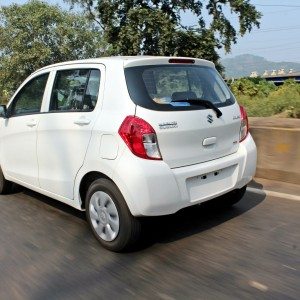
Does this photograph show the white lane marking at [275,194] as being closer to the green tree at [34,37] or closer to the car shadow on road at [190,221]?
the car shadow on road at [190,221]

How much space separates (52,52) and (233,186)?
111 feet

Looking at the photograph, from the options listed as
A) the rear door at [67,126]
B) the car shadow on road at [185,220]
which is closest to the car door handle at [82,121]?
the rear door at [67,126]

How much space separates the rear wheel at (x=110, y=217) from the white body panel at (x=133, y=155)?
11 cm

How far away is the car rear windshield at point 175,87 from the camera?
13.1ft

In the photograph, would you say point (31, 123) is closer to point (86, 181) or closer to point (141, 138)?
point (86, 181)

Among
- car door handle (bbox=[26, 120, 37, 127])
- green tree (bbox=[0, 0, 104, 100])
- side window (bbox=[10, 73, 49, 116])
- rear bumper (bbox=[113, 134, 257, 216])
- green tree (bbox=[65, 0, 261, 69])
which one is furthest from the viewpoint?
green tree (bbox=[0, 0, 104, 100])

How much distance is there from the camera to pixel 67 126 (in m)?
4.52

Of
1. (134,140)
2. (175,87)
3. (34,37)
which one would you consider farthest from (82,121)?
(34,37)

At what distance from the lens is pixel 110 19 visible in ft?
79.9

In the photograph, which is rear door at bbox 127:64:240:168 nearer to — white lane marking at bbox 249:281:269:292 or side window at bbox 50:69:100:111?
side window at bbox 50:69:100:111

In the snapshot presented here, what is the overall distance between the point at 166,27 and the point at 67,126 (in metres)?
19.1

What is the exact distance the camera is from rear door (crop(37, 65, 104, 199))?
170 inches

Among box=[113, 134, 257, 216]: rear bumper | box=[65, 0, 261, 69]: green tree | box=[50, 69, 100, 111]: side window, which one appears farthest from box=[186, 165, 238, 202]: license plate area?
box=[65, 0, 261, 69]: green tree

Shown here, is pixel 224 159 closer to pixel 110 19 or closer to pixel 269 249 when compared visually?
pixel 269 249
